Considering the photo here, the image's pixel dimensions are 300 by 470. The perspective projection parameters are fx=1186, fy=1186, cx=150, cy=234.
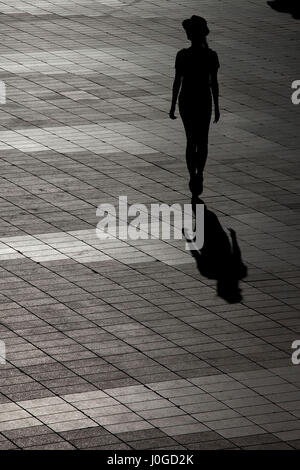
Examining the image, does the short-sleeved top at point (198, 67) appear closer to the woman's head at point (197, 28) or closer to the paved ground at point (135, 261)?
the woman's head at point (197, 28)

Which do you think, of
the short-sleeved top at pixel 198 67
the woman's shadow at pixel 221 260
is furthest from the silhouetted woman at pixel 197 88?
the woman's shadow at pixel 221 260

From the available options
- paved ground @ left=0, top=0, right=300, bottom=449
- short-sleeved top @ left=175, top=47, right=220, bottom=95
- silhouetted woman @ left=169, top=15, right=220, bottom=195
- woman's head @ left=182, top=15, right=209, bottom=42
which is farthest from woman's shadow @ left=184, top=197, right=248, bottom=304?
woman's head @ left=182, top=15, right=209, bottom=42

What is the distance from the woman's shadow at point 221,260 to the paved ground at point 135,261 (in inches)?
3.8

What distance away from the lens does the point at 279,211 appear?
12.7 m

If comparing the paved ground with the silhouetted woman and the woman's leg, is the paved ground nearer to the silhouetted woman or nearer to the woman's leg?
the woman's leg

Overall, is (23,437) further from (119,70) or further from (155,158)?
(119,70)

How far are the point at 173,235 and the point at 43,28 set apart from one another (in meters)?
9.52

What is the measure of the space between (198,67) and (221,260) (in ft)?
8.12

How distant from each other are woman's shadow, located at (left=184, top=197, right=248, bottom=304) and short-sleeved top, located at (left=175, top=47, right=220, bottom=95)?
4.80ft

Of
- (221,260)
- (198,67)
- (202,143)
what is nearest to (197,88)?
(198,67)

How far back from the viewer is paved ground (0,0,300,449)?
8547mm

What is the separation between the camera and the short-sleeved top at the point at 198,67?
1286cm

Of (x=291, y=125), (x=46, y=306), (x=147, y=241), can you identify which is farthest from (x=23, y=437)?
(x=291, y=125)
